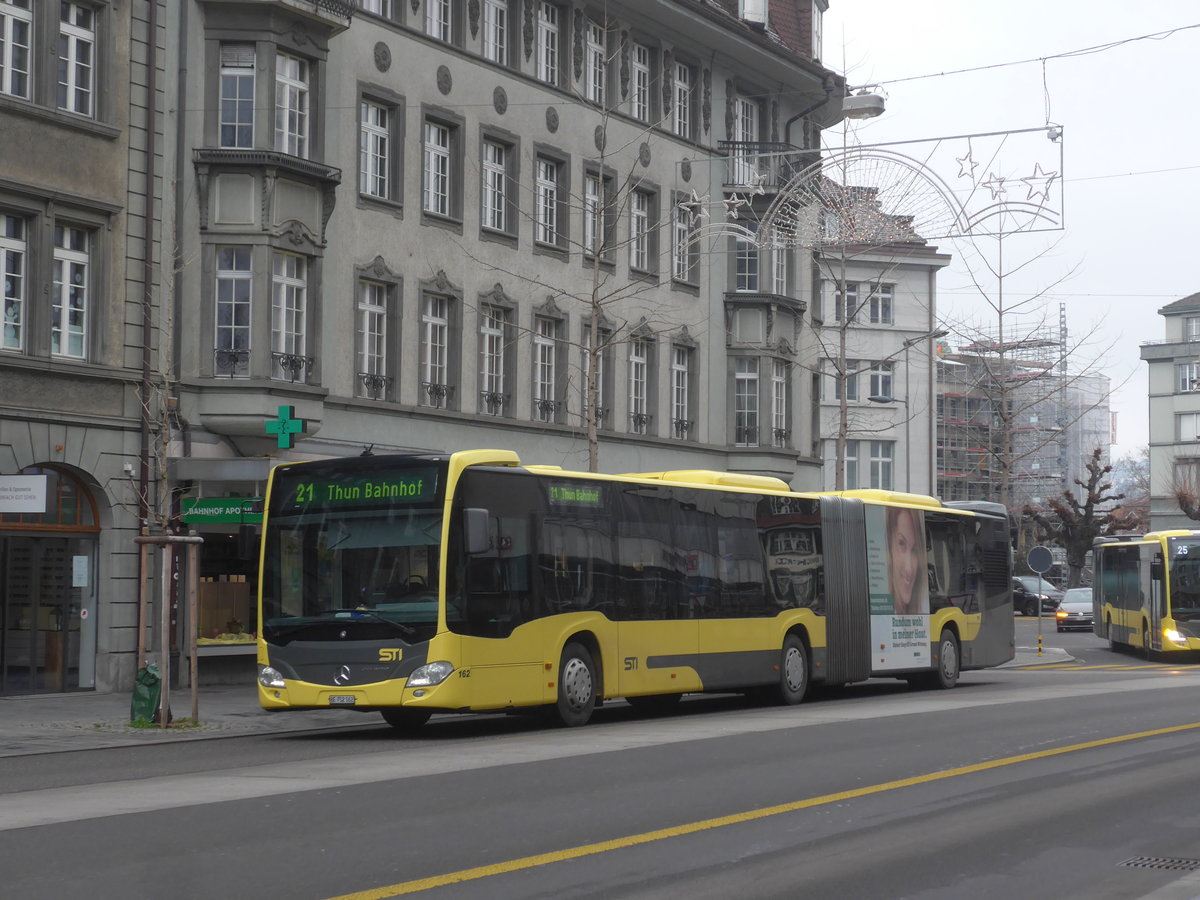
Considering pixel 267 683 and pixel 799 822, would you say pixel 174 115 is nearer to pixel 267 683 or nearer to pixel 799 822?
pixel 267 683

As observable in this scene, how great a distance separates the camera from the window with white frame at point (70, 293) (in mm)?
25750

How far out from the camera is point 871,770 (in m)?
14.2

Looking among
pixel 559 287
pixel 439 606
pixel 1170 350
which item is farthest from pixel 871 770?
pixel 1170 350

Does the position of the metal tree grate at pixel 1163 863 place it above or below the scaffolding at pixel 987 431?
below

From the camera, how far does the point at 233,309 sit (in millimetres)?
28156

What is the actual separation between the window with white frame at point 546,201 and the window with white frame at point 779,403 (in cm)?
750

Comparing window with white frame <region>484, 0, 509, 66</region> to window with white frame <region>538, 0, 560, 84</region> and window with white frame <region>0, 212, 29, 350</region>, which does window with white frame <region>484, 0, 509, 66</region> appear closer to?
window with white frame <region>538, 0, 560, 84</region>

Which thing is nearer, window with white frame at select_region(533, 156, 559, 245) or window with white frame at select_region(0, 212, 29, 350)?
window with white frame at select_region(0, 212, 29, 350)

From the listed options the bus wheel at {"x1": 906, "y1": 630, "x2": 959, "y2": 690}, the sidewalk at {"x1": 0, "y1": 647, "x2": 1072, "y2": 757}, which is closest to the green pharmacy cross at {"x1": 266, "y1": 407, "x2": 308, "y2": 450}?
the sidewalk at {"x1": 0, "y1": 647, "x2": 1072, "y2": 757}

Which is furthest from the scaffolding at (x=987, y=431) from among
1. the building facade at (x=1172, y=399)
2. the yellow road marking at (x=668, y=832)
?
the yellow road marking at (x=668, y=832)

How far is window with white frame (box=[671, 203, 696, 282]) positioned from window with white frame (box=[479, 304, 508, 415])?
6034 millimetres

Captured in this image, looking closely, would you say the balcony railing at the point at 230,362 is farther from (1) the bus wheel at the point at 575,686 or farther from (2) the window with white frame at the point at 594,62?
(2) the window with white frame at the point at 594,62

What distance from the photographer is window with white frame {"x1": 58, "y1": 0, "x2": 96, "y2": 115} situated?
25.9m

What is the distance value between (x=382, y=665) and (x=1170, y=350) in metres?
110
